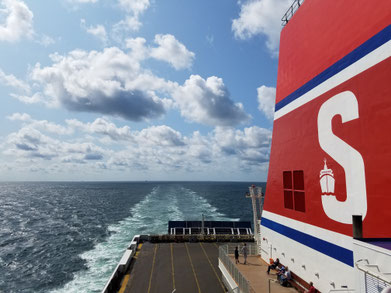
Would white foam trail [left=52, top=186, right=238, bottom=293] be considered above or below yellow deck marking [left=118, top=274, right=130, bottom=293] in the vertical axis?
below

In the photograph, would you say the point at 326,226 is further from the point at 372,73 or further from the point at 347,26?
the point at 347,26

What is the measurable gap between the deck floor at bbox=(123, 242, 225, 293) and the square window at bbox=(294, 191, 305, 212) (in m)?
9.37

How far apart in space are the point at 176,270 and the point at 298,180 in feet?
46.5

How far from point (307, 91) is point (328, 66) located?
6.33 feet

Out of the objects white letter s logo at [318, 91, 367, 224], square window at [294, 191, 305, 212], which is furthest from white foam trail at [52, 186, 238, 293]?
white letter s logo at [318, 91, 367, 224]

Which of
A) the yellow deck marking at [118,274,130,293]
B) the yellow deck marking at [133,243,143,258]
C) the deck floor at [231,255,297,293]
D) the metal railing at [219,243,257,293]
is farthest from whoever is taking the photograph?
the yellow deck marking at [133,243,143,258]

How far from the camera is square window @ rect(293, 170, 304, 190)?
46.5 feet

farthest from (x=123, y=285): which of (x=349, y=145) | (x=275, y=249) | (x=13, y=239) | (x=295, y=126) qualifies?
(x=13, y=239)

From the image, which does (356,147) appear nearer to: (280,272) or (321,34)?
(321,34)

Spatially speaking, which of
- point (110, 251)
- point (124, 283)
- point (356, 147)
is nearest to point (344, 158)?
point (356, 147)

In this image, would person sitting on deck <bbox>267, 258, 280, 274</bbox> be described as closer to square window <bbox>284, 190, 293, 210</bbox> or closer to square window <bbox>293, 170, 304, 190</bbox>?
square window <bbox>284, 190, 293, 210</bbox>

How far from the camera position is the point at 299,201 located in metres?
14.4

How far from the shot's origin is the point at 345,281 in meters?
10.6

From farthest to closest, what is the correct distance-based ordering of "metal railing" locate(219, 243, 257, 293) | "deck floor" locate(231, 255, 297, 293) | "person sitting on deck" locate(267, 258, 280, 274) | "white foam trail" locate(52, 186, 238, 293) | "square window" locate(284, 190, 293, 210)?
"white foam trail" locate(52, 186, 238, 293) → "person sitting on deck" locate(267, 258, 280, 274) → "square window" locate(284, 190, 293, 210) → "deck floor" locate(231, 255, 297, 293) → "metal railing" locate(219, 243, 257, 293)
